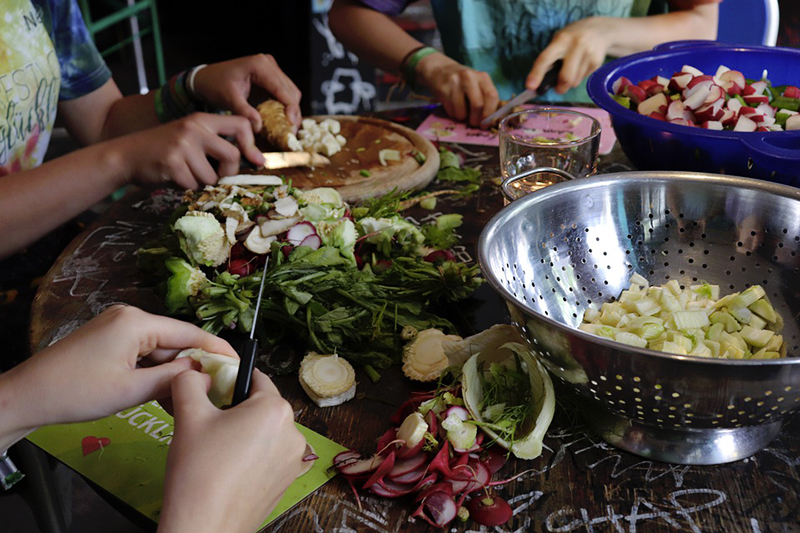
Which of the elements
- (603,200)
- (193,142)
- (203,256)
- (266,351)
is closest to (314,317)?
(266,351)

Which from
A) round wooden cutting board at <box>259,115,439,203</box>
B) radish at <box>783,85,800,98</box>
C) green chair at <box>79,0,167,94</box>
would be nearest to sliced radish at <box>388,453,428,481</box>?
round wooden cutting board at <box>259,115,439,203</box>

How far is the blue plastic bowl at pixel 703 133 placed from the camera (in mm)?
1393

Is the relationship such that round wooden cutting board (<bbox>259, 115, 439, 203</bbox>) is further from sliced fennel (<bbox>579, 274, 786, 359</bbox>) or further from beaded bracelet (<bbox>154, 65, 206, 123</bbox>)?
sliced fennel (<bbox>579, 274, 786, 359</bbox>)

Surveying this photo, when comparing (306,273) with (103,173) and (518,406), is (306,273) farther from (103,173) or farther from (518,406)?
(103,173)

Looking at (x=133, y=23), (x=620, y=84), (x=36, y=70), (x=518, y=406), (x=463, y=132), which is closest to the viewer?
(x=518, y=406)

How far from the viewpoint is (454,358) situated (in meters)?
1.05

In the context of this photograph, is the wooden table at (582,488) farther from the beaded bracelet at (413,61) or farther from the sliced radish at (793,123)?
the beaded bracelet at (413,61)

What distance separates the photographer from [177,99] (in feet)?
7.13

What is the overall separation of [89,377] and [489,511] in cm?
51

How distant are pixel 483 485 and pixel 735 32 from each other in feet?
8.11

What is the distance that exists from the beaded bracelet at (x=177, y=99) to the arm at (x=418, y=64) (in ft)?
2.35

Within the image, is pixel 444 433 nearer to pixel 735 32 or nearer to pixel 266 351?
pixel 266 351

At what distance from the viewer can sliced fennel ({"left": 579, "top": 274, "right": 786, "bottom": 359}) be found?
0.99m

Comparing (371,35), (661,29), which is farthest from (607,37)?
(371,35)
